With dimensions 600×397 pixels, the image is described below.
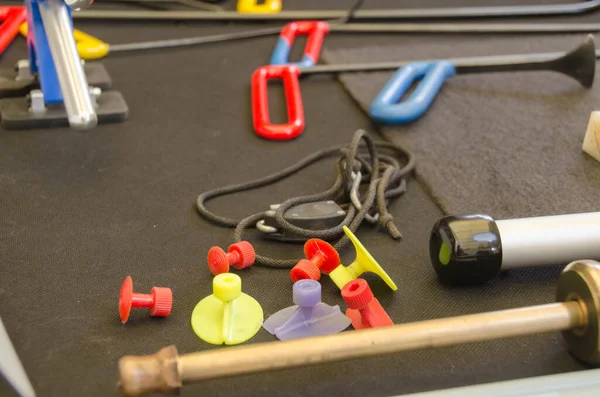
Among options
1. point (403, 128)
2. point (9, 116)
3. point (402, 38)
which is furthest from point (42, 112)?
point (402, 38)

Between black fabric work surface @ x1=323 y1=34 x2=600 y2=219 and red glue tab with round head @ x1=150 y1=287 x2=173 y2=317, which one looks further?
black fabric work surface @ x1=323 y1=34 x2=600 y2=219

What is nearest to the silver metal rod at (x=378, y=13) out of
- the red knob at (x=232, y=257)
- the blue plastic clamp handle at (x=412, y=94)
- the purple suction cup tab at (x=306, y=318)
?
the blue plastic clamp handle at (x=412, y=94)

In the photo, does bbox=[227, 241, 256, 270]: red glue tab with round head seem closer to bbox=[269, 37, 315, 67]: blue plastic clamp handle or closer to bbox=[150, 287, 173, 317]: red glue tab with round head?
bbox=[150, 287, 173, 317]: red glue tab with round head

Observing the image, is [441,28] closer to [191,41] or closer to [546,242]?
[191,41]

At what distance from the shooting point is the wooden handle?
21.8 inches

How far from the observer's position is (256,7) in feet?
5.96

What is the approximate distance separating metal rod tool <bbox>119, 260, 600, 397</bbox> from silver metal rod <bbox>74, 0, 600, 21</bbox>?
1268 millimetres

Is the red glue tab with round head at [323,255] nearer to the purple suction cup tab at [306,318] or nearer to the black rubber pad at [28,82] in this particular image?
the purple suction cup tab at [306,318]

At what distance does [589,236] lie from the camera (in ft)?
2.68

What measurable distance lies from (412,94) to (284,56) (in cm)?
35

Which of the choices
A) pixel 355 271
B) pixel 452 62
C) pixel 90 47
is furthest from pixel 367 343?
pixel 90 47

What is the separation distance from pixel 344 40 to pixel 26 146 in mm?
874

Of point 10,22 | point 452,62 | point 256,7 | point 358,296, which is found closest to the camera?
A: point 358,296

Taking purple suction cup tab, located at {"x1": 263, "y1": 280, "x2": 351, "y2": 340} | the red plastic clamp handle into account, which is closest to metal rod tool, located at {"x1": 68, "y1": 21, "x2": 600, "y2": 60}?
the red plastic clamp handle
